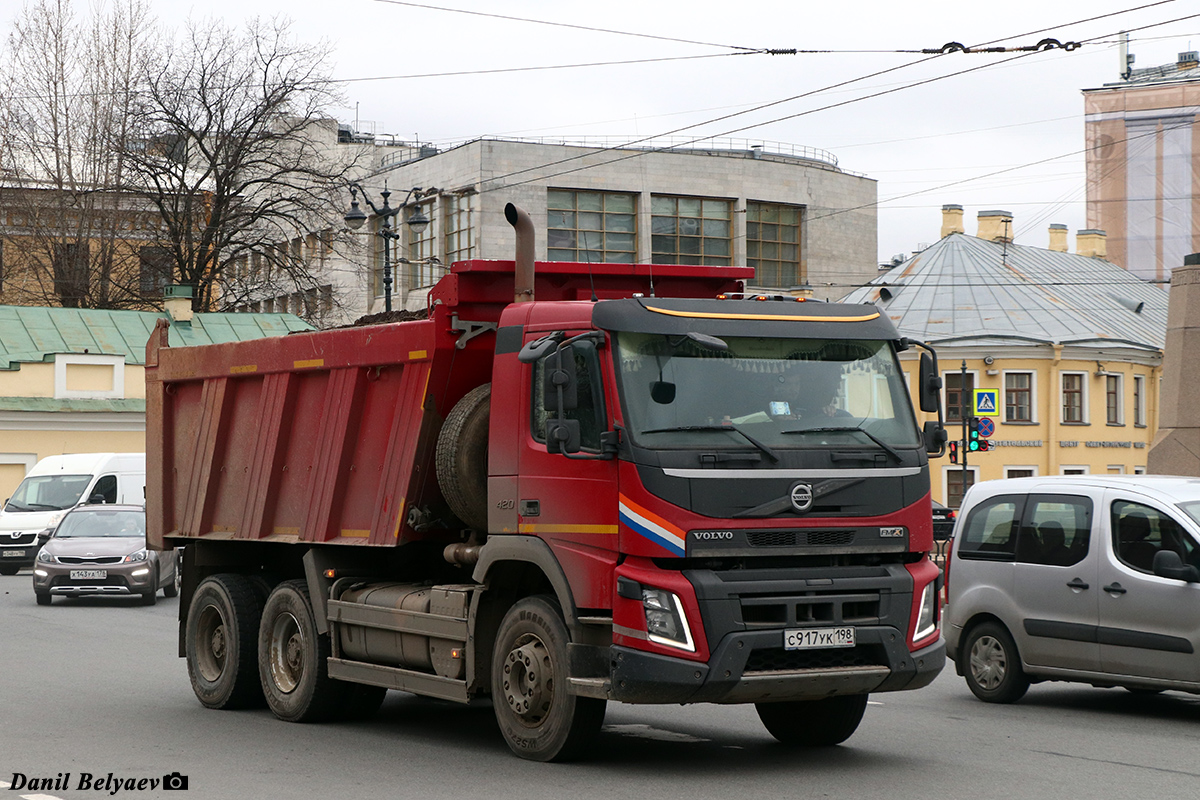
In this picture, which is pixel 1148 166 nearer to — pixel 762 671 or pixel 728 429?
pixel 728 429

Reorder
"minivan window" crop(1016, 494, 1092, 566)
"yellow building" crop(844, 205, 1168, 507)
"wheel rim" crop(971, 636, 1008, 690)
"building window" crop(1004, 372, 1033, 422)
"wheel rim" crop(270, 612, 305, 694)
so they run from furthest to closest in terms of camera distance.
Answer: "building window" crop(1004, 372, 1033, 422) → "yellow building" crop(844, 205, 1168, 507) → "wheel rim" crop(971, 636, 1008, 690) → "minivan window" crop(1016, 494, 1092, 566) → "wheel rim" crop(270, 612, 305, 694)

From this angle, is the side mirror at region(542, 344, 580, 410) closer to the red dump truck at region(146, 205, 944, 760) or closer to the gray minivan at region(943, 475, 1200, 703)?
the red dump truck at region(146, 205, 944, 760)

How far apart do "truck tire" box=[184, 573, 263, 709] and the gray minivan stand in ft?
17.5

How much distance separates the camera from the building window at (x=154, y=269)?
52875mm

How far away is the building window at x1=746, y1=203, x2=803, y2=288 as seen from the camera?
220ft

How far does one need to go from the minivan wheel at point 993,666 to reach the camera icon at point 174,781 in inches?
255

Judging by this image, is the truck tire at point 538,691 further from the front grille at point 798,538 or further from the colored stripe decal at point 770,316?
the colored stripe decal at point 770,316

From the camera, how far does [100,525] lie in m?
24.9

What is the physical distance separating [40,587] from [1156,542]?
57.3 feet

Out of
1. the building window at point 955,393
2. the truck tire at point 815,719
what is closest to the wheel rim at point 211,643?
the truck tire at point 815,719

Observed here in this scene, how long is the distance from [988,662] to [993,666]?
59 millimetres

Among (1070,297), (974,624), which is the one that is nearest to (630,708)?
(974,624)

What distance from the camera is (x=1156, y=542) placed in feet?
36.7

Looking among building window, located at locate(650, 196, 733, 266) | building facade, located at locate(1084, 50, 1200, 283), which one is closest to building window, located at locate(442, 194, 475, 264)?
building window, located at locate(650, 196, 733, 266)
